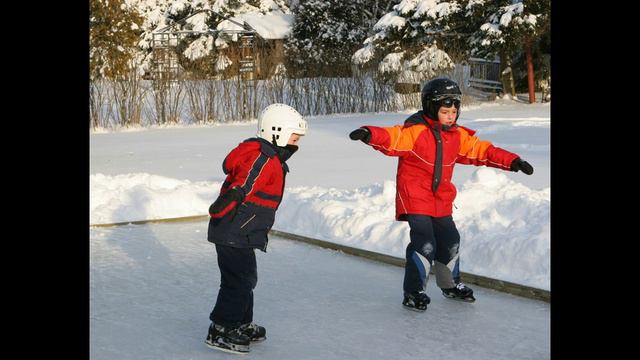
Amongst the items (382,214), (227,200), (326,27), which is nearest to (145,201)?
(382,214)

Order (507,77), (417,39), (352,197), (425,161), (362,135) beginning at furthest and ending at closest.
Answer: (507,77) → (417,39) → (352,197) → (425,161) → (362,135)

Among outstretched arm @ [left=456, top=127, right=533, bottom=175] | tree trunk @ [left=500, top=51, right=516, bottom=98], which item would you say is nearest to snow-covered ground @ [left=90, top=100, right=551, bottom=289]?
outstretched arm @ [left=456, top=127, right=533, bottom=175]

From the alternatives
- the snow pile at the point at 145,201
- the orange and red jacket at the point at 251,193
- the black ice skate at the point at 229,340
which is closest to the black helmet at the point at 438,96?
the orange and red jacket at the point at 251,193

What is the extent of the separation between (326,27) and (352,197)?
3024 centimetres

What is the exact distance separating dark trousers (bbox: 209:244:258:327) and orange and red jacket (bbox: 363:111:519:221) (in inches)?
46.0

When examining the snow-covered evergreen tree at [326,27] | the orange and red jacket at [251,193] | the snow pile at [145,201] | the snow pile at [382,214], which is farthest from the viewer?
the snow-covered evergreen tree at [326,27]

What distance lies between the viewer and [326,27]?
125ft

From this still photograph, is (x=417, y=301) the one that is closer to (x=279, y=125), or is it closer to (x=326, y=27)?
(x=279, y=125)

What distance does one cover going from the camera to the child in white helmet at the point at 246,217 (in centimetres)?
489

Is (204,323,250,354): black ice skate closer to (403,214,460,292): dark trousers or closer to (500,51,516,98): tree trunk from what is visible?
(403,214,460,292): dark trousers

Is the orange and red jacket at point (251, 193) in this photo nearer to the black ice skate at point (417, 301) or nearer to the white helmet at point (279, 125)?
the white helmet at point (279, 125)

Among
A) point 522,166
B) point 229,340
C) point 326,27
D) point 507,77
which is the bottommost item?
point 229,340

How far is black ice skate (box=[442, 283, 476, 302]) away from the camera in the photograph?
5.79 m
